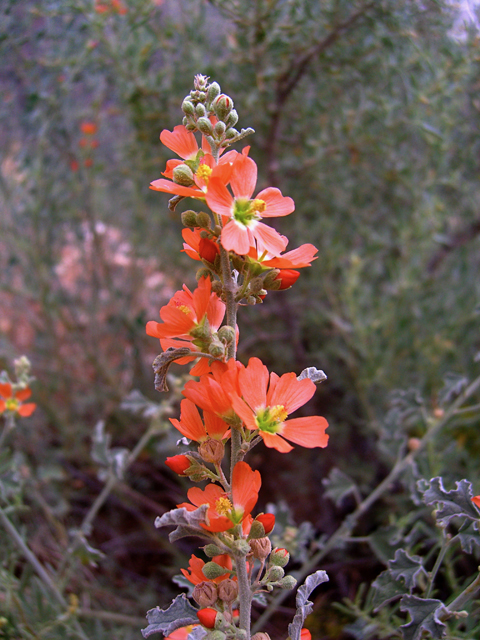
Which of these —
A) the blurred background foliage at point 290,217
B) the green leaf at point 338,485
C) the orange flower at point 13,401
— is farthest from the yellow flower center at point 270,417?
the blurred background foliage at point 290,217

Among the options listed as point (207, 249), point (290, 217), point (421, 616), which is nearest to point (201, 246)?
point (207, 249)

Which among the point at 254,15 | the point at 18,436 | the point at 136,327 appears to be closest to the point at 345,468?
the point at 136,327

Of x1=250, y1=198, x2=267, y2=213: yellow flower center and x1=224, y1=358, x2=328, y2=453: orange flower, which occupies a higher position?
x1=250, y1=198, x2=267, y2=213: yellow flower center

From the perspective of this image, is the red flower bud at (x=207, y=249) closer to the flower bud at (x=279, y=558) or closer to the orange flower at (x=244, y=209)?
the orange flower at (x=244, y=209)

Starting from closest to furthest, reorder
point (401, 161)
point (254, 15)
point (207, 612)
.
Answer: point (207, 612)
point (254, 15)
point (401, 161)

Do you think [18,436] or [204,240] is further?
[18,436]

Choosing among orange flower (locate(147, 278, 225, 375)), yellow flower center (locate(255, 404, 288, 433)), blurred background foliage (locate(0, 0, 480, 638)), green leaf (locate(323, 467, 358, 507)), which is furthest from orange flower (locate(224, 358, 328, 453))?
blurred background foliage (locate(0, 0, 480, 638))

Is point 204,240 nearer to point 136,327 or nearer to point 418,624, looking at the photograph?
point 418,624

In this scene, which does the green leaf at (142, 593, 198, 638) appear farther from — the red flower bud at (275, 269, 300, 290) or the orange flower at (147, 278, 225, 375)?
the red flower bud at (275, 269, 300, 290)
